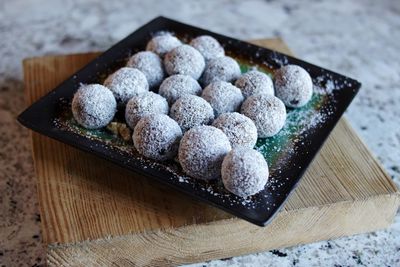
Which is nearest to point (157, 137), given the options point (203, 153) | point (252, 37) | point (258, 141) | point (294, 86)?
point (203, 153)

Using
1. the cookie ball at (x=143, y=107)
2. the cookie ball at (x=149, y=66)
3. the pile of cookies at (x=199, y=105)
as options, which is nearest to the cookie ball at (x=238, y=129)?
the pile of cookies at (x=199, y=105)

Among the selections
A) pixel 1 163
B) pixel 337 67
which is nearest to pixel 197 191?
pixel 1 163

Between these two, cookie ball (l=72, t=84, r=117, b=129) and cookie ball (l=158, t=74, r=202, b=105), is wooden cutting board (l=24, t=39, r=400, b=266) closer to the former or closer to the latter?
cookie ball (l=72, t=84, r=117, b=129)

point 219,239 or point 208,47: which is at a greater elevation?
point 208,47

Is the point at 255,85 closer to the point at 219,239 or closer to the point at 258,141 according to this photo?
the point at 258,141

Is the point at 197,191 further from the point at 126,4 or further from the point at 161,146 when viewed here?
the point at 126,4

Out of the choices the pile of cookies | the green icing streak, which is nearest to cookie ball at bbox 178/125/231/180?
the pile of cookies
